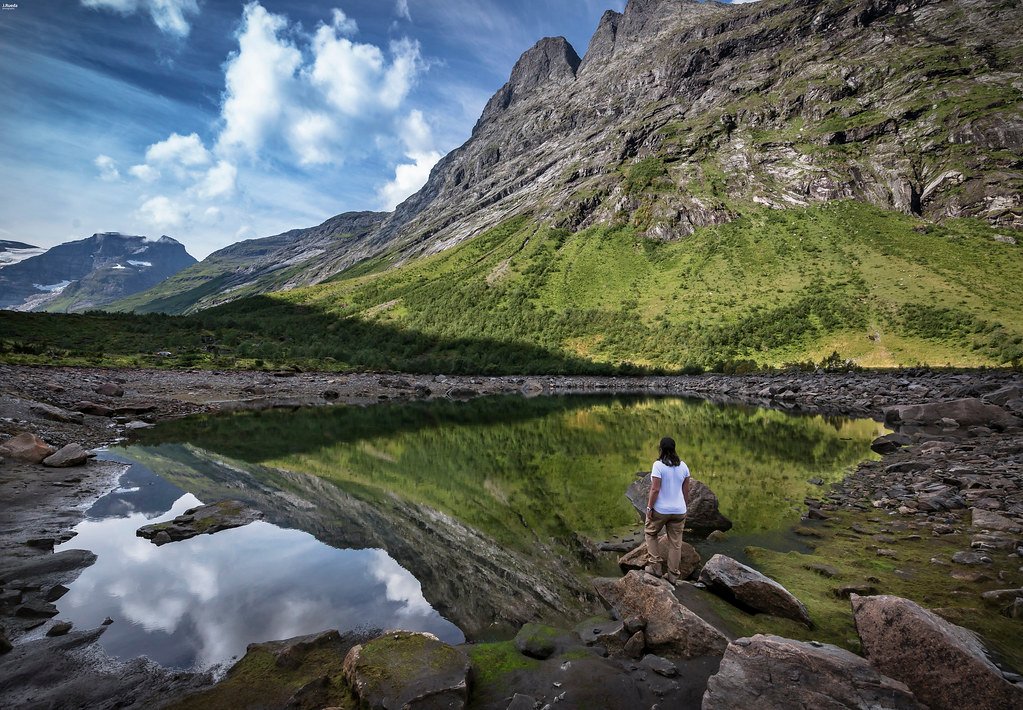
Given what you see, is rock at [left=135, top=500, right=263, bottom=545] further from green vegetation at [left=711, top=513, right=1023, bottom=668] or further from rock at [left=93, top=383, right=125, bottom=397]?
rock at [left=93, top=383, right=125, bottom=397]

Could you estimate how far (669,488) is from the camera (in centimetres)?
1037

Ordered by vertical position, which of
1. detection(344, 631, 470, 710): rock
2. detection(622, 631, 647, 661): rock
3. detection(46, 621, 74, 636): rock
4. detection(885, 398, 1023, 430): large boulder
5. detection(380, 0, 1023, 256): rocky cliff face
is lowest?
detection(46, 621, 74, 636): rock

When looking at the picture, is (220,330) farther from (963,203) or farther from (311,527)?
(963,203)

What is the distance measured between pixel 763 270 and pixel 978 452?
101 meters

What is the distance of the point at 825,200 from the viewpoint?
121 meters

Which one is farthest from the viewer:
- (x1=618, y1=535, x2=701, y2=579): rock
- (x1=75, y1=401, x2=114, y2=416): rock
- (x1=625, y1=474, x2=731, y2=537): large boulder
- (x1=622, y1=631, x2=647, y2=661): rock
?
(x1=75, y1=401, x2=114, y2=416): rock

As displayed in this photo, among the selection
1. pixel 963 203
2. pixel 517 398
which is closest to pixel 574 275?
pixel 517 398

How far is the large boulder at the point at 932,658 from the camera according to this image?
530cm

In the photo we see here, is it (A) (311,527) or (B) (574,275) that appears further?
(B) (574,275)

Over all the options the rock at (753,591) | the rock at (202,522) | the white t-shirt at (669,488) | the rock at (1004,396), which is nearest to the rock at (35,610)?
the rock at (202,522)

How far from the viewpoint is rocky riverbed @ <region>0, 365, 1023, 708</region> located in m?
6.92

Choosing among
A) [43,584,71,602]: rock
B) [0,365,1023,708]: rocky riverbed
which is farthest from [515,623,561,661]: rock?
[43,584,71,602]: rock

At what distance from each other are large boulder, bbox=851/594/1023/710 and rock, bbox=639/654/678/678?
109 inches

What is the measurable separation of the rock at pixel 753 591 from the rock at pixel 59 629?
39.9ft
